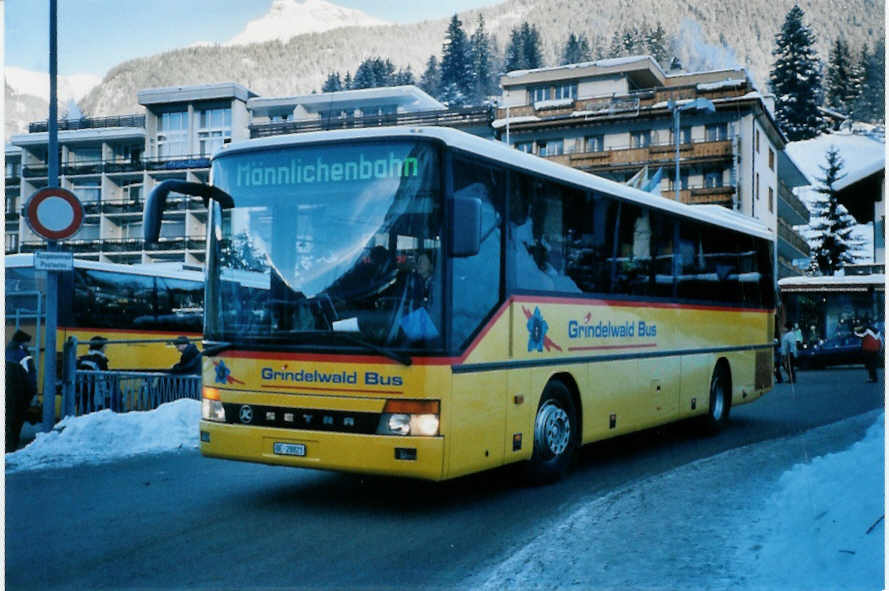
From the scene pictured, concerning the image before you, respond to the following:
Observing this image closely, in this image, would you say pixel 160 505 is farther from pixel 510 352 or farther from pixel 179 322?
pixel 179 322

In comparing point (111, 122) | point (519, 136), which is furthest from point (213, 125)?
point (519, 136)

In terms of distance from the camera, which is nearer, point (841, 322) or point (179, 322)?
point (179, 322)

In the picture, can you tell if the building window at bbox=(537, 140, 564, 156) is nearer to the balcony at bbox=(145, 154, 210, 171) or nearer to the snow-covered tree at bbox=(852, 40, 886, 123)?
the balcony at bbox=(145, 154, 210, 171)

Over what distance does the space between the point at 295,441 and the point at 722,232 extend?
28.1ft

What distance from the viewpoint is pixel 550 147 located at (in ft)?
180

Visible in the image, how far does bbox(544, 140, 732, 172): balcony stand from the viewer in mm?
50562

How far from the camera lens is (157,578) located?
18.9ft

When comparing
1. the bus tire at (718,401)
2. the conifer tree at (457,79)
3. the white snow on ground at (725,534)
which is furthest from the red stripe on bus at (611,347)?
the conifer tree at (457,79)

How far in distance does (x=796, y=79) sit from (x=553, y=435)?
2117 cm

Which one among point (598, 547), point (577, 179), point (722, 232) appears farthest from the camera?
point (722, 232)

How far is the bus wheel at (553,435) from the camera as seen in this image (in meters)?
8.73

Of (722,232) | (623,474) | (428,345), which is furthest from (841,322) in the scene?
(428,345)

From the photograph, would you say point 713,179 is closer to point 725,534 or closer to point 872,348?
point 872,348

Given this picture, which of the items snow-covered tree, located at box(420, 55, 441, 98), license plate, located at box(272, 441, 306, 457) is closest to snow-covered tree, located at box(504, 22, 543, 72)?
snow-covered tree, located at box(420, 55, 441, 98)
